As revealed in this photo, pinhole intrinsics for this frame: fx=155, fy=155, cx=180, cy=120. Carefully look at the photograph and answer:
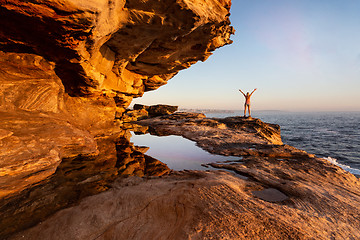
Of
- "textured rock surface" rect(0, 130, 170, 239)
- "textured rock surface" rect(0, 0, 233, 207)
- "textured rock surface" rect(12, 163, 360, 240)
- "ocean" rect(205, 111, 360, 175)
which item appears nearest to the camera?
"textured rock surface" rect(12, 163, 360, 240)

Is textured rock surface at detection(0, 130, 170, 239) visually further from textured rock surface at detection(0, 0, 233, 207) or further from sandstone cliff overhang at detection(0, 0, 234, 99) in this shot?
sandstone cliff overhang at detection(0, 0, 234, 99)

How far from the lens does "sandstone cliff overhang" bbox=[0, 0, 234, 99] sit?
4.72 m

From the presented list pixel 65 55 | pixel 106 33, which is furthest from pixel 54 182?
pixel 106 33

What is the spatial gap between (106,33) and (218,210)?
308 inches

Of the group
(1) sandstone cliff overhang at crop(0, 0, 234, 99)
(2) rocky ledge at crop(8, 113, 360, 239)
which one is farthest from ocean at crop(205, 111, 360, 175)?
(1) sandstone cliff overhang at crop(0, 0, 234, 99)

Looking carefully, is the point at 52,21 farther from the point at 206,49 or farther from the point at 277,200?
the point at 206,49

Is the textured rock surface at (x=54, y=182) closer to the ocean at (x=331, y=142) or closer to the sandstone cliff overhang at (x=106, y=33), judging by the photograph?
the sandstone cliff overhang at (x=106, y=33)

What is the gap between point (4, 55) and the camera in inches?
247

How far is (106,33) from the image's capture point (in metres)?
6.79

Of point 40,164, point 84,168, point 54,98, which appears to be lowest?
point 84,168

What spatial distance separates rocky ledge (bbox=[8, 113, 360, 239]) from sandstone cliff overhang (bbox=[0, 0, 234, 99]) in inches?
211

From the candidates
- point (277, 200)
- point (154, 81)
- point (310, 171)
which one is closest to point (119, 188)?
point (277, 200)

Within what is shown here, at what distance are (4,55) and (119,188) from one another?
736 centimetres

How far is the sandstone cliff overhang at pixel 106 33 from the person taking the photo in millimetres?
4719
